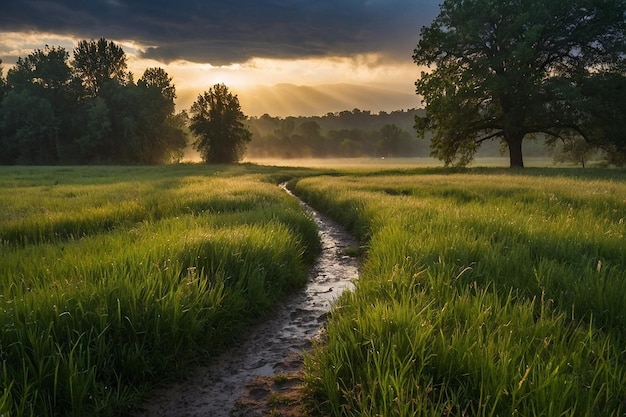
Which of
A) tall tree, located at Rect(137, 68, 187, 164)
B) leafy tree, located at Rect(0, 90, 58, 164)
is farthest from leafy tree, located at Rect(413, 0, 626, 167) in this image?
leafy tree, located at Rect(0, 90, 58, 164)

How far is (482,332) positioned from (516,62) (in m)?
34.6

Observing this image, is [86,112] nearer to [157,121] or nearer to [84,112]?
[84,112]

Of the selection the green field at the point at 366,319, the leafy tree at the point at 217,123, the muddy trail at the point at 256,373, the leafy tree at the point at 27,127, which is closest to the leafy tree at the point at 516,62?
the green field at the point at 366,319

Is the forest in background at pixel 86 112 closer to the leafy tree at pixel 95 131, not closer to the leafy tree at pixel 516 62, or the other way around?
the leafy tree at pixel 95 131

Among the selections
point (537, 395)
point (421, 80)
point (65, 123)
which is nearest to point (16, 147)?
point (65, 123)

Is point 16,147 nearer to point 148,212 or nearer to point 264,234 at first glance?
point 148,212

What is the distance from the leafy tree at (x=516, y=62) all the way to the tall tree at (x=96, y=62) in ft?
211

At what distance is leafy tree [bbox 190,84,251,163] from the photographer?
71875 mm

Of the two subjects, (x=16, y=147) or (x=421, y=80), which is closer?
(x=421, y=80)

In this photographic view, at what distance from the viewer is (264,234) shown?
7.02 metres

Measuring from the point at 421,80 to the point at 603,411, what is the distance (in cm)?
3774

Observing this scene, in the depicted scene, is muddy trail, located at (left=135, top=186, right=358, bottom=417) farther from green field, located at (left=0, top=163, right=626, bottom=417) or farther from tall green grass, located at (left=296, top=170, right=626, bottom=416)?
tall green grass, located at (left=296, top=170, right=626, bottom=416)

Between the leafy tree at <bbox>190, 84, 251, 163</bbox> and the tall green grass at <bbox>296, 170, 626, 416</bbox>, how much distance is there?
6923 centimetres

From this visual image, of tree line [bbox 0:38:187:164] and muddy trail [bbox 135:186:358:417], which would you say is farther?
tree line [bbox 0:38:187:164]
